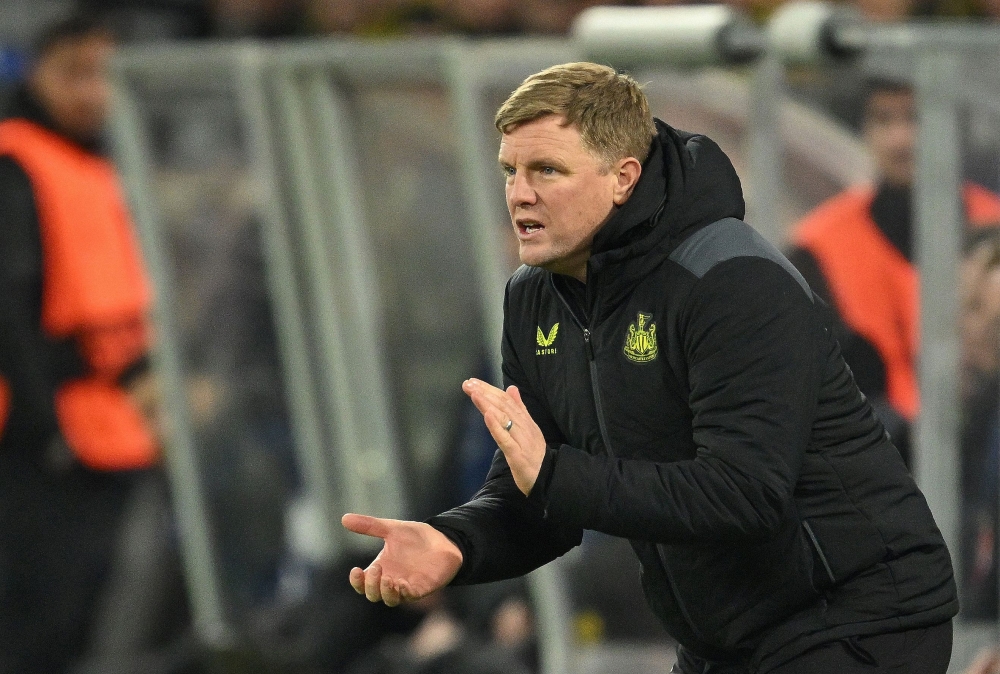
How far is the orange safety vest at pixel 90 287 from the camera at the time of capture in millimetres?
6355

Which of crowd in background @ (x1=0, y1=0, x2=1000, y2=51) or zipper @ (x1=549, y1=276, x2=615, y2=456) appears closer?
zipper @ (x1=549, y1=276, x2=615, y2=456)

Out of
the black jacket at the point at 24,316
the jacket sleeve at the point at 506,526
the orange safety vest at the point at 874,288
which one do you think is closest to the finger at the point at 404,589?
the jacket sleeve at the point at 506,526

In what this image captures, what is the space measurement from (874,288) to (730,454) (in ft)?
6.93

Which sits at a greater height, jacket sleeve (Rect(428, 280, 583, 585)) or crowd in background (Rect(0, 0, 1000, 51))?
crowd in background (Rect(0, 0, 1000, 51))

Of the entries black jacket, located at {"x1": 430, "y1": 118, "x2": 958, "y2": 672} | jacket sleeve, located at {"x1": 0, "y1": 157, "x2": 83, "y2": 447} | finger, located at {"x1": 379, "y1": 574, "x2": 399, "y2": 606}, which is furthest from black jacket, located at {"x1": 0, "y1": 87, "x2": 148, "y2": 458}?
finger, located at {"x1": 379, "y1": 574, "x2": 399, "y2": 606}

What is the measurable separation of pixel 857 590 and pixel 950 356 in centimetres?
180

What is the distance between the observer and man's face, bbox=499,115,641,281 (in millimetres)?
2920

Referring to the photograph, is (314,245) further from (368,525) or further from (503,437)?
(503,437)

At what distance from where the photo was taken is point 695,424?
2840 mm

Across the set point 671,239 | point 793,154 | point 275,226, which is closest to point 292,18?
point 275,226

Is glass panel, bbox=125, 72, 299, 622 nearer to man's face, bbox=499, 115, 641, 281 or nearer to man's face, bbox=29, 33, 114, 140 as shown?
man's face, bbox=29, 33, 114, 140

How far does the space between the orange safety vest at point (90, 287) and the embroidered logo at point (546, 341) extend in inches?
141

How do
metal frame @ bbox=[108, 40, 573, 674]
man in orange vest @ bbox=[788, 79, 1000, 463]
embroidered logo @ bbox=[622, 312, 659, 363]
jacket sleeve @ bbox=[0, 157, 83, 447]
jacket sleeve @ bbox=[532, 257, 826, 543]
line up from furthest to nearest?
metal frame @ bbox=[108, 40, 573, 674] < jacket sleeve @ bbox=[0, 157, 83, 447] < man in orange vest @ bbox=[788, 79, 1000, 463] < embroidered logo @ bbox=[622, 312, 659, 363] < jacket sleeve @ bbox=[532, 257, 826, 543]

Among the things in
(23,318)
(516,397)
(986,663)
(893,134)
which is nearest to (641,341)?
(516,397)
